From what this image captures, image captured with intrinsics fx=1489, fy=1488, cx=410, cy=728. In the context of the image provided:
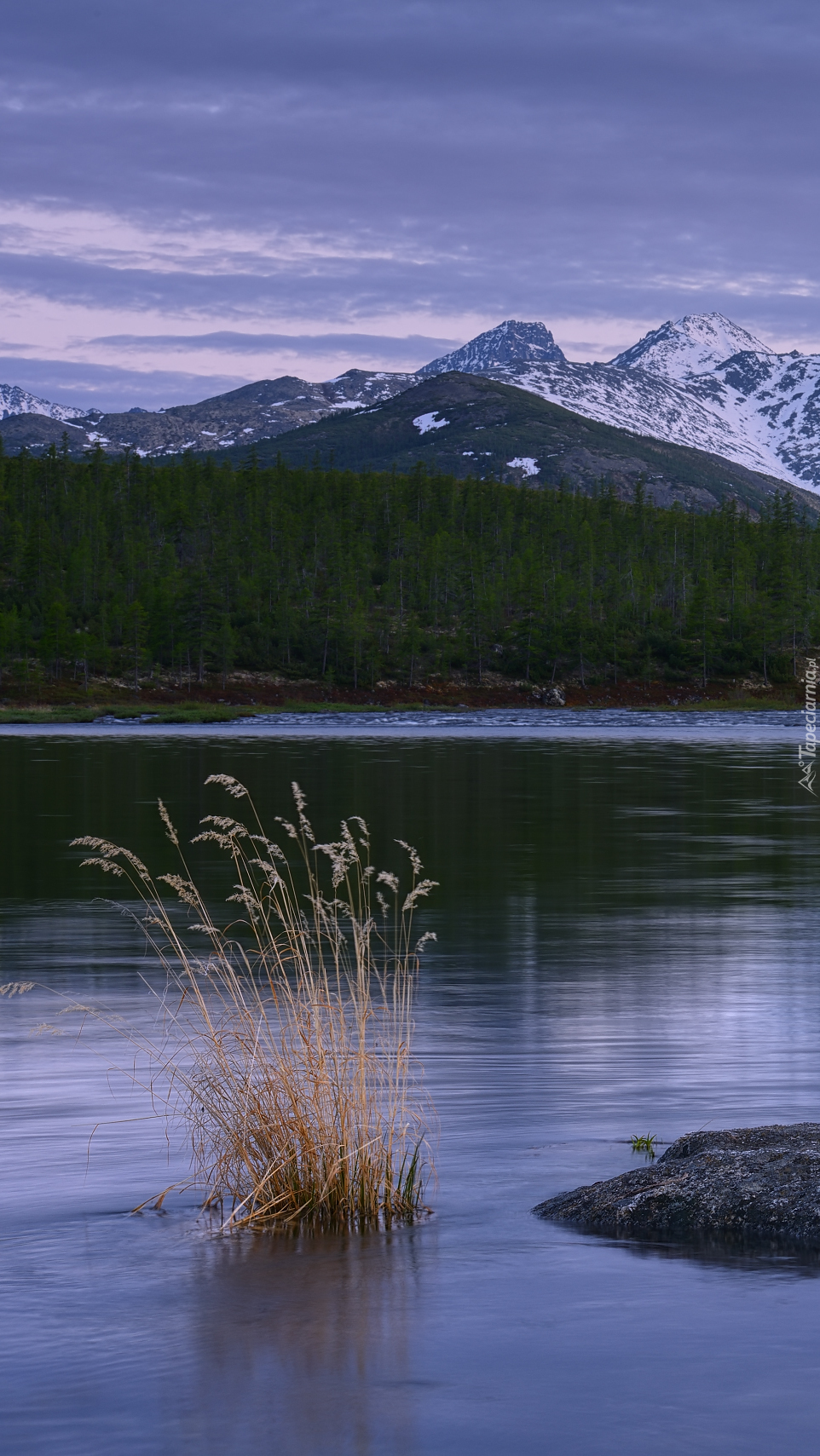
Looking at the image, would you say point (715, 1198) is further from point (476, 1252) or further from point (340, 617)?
point (340, 617)

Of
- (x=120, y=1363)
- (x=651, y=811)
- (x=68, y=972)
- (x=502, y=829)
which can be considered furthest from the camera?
(x=651, y=811)

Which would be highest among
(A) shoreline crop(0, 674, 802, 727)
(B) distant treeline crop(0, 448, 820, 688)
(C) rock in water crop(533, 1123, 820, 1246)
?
(B) distant treeline crop(0, 448, 820, 688)

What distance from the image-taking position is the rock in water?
27.8 ft

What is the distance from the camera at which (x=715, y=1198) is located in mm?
8656

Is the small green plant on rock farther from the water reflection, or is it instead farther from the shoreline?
the shoreline

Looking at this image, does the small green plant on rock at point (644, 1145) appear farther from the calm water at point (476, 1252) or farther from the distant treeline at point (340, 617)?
the distant treeline at point (340, 617)

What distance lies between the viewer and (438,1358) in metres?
7.04

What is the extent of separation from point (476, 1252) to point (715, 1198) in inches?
56.4

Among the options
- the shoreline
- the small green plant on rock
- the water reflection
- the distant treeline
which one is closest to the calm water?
the water reflection

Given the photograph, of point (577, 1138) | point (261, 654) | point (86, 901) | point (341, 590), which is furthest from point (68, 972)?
point (341, 590)

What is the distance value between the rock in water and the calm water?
0.23m

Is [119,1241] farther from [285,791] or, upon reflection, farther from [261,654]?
[261,654]

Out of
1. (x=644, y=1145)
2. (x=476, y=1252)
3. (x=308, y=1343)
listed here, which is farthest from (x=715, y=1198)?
(x=308, y=1343)

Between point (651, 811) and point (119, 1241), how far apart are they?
35.0 meters
